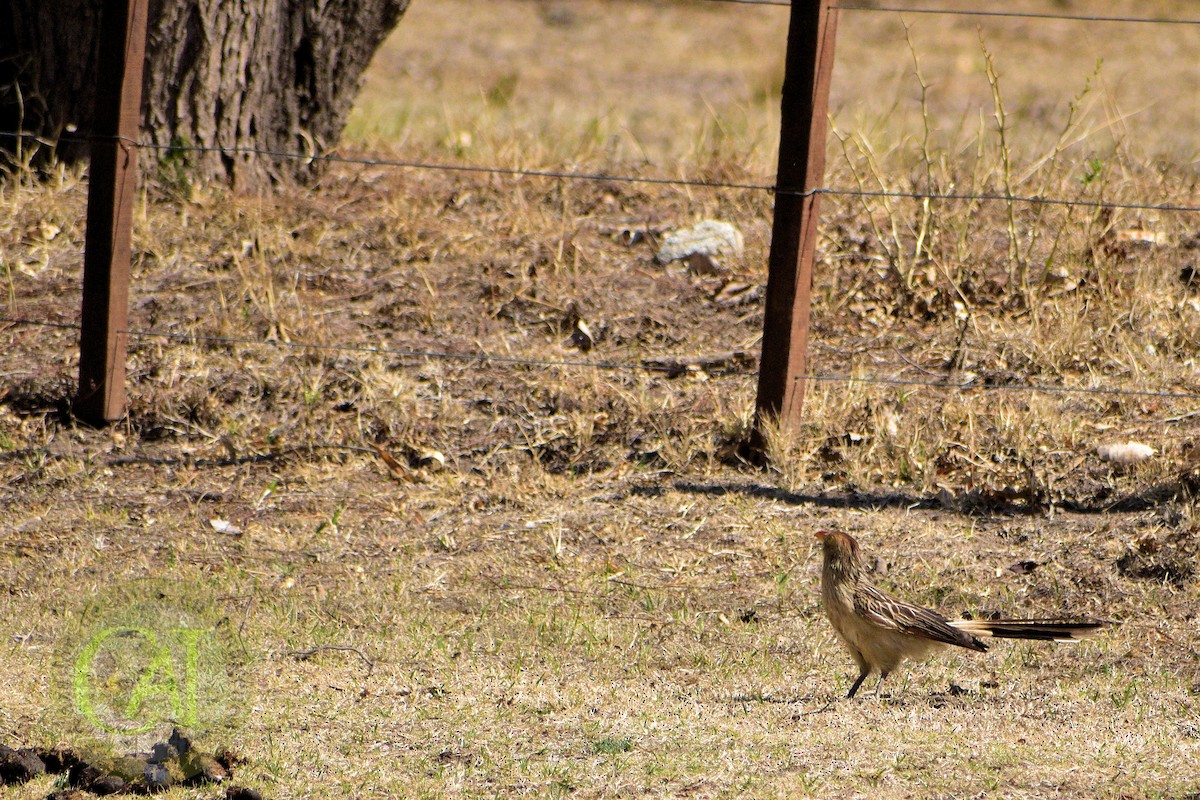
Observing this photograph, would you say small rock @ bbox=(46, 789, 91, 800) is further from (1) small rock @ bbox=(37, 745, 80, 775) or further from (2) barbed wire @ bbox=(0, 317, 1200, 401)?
(2) barbed wire @ bbox=(0, 317, 1200, 401)

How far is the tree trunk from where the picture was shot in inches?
297

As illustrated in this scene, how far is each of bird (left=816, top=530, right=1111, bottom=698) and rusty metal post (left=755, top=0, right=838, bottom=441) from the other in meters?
1.44

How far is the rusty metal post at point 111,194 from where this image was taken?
5.86 m

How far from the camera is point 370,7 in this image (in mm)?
7922

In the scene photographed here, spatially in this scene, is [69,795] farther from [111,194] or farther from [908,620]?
[111,194]

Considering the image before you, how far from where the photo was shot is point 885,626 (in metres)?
4.28

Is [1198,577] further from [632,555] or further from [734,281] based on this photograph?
[734,281]

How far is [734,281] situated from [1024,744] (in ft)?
12.9

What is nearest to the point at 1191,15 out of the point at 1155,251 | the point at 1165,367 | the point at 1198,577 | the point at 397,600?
the point at 1155,251
